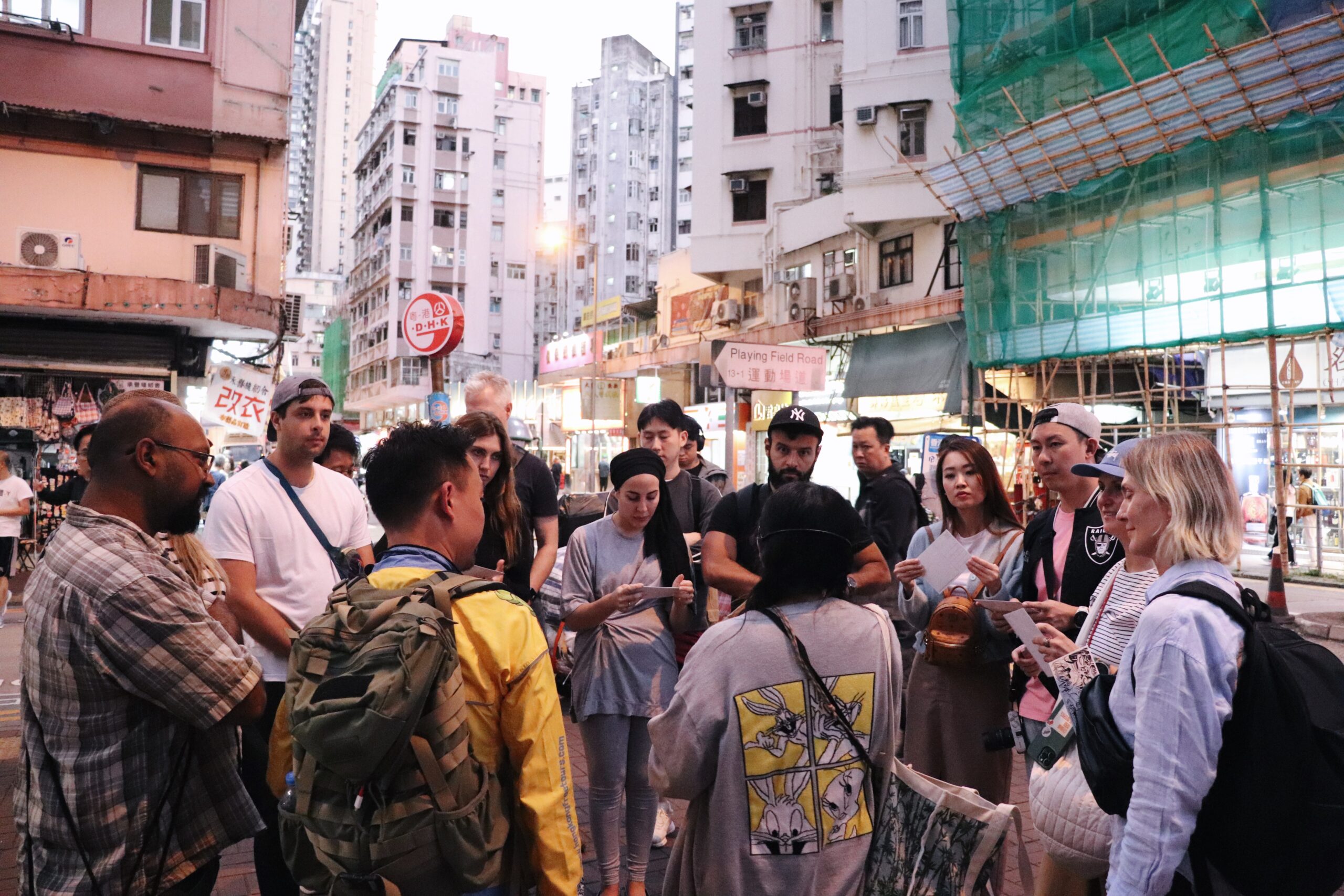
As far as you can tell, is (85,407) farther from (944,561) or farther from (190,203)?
(944,561)

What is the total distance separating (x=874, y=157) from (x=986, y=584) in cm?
2150

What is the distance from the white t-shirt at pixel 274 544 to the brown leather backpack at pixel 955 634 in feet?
7.89

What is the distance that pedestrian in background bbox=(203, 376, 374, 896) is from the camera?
3.46m

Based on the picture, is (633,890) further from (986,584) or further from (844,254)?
(844,254)

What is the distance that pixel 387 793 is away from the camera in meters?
2.02

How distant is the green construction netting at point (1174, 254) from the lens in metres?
13.4

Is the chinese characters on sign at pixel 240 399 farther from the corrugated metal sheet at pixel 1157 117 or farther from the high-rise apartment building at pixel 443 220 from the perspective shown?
the high-rise apartment building at pixel 443 220

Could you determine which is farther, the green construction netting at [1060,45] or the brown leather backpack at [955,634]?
the green construction netting at [1060,45]

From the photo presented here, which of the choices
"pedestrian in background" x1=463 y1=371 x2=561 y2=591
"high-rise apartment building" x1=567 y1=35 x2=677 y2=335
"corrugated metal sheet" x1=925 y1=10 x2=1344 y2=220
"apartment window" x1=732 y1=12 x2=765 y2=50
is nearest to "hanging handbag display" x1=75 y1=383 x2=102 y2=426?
"pedestrian in background" x1=463 y1=371 x2=561 y2=591

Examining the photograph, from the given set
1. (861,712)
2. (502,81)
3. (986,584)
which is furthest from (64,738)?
(502,81)

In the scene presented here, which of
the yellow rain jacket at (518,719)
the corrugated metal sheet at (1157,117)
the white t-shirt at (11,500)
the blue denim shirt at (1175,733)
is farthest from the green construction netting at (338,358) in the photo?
the blue denim shirt at (1175,733)

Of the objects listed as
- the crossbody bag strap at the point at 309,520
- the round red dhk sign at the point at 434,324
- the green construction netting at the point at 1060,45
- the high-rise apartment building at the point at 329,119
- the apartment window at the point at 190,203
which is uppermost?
the high-rise apartment building at the point at 329,119

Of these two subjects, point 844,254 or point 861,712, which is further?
point 844,254

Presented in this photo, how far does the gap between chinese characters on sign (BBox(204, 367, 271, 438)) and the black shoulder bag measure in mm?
8387
